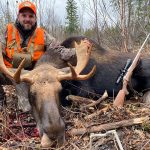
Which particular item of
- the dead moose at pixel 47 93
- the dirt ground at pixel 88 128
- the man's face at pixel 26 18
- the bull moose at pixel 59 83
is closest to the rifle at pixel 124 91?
the dirt ground at pixel 88 128

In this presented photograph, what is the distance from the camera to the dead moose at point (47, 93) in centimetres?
459

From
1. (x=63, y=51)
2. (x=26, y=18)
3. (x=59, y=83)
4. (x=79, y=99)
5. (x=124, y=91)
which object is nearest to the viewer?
(x=59, y=83)

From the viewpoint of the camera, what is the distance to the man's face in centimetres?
669

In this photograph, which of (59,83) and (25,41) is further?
(25,41)

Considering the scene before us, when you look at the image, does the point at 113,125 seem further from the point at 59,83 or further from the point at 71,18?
the point at 71,18

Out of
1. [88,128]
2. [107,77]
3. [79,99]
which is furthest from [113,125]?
[107,77]

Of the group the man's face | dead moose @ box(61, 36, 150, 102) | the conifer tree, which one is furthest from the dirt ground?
the conifer tree

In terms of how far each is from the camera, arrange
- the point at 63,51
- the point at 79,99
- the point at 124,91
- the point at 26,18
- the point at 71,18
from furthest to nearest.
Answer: the point at 71,18, the point at 26,18, the point at 63,51, the point at 79,99, the point at 124,91

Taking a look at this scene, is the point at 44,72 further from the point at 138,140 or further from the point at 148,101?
the point at 148,101

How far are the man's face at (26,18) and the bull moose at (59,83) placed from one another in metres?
0.64

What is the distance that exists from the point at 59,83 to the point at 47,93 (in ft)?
1.09

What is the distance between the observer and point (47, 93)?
4.86 metres

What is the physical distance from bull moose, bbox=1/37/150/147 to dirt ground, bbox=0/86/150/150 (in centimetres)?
25

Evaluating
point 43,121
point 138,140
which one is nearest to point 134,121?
point 138,140
